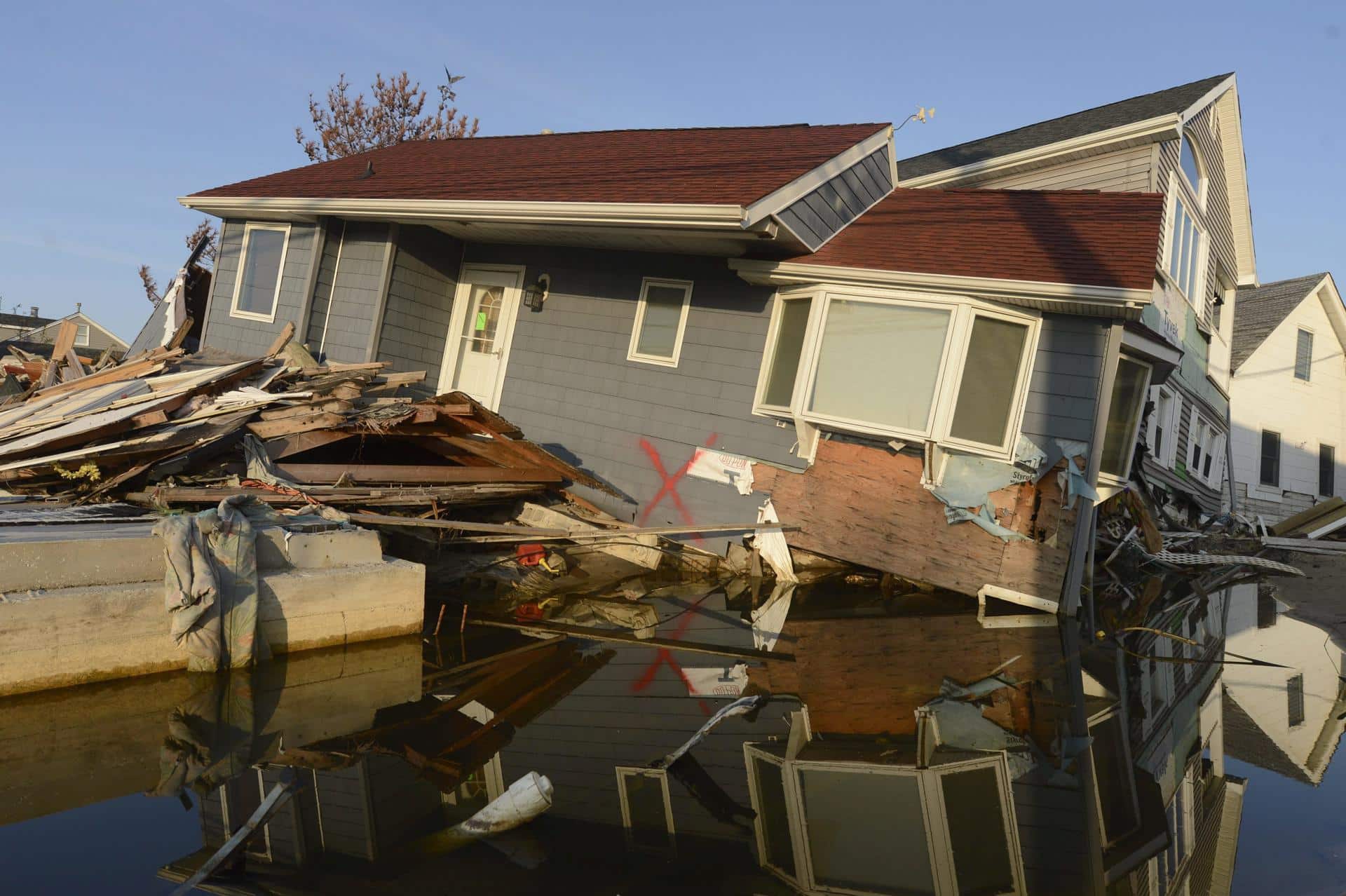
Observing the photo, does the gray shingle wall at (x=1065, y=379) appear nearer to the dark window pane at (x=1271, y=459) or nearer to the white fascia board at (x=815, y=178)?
the white fascia board at (x=815, y=178)

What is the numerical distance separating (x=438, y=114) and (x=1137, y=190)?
27635 mm

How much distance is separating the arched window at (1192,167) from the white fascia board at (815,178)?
546 centimetres

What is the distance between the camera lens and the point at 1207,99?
14789 millimetres

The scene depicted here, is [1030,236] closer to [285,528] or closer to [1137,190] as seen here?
[1137,190]

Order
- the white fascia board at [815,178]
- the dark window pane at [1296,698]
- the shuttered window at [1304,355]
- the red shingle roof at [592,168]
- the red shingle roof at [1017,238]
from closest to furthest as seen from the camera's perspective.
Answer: the dark window pane at [1296,698]
the red shingle roof at [1017,238]
the white fascia board at [815,178]
the red shingle roof at [592,168]
the shuttered window at [1304,355]

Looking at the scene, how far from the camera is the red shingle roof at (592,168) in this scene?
10.6 m

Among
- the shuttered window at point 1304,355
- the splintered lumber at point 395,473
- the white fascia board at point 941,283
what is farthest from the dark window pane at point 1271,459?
the splintered lumber at point 395,473

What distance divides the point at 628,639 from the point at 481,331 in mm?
7376

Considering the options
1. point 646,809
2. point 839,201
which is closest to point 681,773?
point 646,809

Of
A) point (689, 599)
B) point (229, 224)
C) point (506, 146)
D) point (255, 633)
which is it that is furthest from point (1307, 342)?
point (255, 633)

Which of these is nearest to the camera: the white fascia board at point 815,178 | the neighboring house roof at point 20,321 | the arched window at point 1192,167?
the white fascia board at point 815,178

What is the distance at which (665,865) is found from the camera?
11.7ft

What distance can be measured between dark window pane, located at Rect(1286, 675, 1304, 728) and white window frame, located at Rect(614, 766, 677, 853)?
14.1 ft

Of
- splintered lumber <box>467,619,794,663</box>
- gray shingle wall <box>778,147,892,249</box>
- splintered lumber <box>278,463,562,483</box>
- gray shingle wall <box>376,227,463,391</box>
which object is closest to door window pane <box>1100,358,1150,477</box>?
gray shingle wall <box>778,147,892,249</box>
